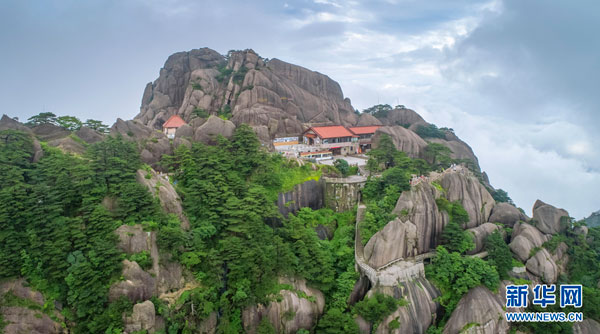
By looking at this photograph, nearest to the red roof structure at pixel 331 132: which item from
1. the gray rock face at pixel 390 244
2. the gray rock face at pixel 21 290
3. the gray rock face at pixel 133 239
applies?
the gray rock face at pixel 390 244

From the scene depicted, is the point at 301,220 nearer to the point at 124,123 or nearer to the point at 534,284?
the point at 534,284

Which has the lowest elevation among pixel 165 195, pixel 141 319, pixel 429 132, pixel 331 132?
pixel 141 319

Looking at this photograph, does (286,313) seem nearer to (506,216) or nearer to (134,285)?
(134,285)

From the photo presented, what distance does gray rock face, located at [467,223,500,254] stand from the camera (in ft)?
96.7

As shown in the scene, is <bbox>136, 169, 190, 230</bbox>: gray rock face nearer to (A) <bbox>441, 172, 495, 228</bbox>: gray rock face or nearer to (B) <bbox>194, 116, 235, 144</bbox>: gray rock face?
(B) <bbox>194, 116, 235, 144</bbox>: gray rock face

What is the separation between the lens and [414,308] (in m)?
24.2

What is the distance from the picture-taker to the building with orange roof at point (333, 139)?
44891mm

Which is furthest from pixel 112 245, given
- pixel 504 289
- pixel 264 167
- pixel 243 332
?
pixel 504 289

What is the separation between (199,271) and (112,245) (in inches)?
235

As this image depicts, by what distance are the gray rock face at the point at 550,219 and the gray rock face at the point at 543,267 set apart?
12.2 feet

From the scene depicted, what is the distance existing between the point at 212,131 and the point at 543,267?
33243mm

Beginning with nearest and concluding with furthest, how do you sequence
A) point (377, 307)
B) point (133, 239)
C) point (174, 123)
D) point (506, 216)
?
point (133, 239) → point (377, 307) → point (506, 216) → point (174, 123)

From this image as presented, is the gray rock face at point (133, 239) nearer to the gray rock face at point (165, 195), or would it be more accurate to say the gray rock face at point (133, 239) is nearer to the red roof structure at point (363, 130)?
the gray rock face at point (165, 195)

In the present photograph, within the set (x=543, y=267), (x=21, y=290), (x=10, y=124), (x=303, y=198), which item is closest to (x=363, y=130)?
(x=303, y=198)
